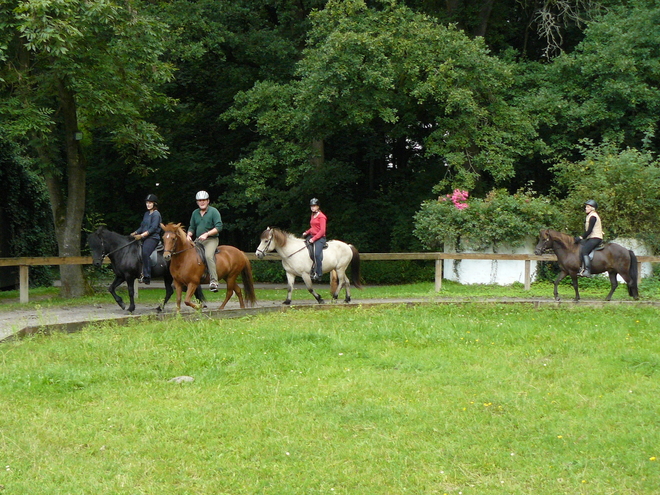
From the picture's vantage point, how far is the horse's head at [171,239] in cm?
1481

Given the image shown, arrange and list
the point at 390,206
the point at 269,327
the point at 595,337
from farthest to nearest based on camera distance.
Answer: the point at 390,206
the point at 269,327
the point at 595,337

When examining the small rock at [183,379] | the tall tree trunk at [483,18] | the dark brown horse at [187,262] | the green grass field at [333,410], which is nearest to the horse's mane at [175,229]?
the dark brown horse at [187,262]

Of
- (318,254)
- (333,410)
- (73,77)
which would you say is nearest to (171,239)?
(318,254)

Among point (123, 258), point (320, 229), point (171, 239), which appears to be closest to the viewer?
point (171, 239)

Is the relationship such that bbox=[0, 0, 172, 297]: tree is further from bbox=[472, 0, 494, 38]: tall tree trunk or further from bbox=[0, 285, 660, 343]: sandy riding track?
bbox=[472, 0, 494, 38]: tall tree trunk

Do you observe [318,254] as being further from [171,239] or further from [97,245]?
[97,245]

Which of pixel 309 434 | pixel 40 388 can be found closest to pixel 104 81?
pixel 40 388

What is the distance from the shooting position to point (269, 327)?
13109 millimetres

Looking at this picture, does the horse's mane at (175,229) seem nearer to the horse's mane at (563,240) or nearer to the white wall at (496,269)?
the horse's mane at (563,240)

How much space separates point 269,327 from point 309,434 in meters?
5.49

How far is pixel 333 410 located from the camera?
8438mm

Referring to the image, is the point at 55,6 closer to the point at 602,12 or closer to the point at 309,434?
the point at 309,434

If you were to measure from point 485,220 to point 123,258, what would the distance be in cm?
1157

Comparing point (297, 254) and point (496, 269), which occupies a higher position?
point (297, 254)
